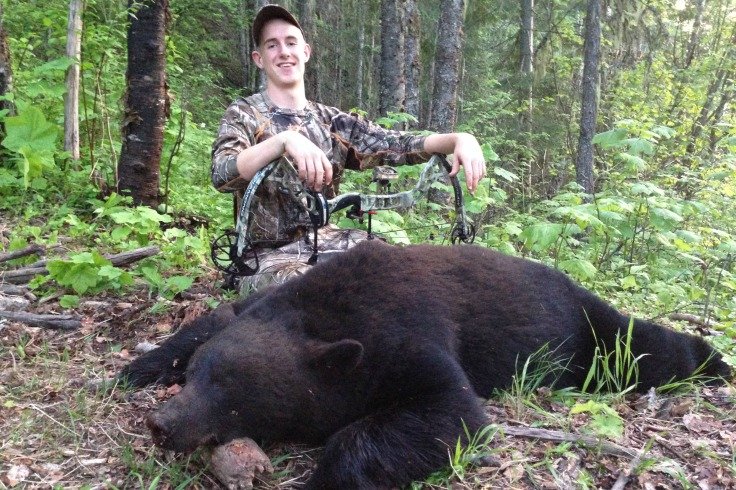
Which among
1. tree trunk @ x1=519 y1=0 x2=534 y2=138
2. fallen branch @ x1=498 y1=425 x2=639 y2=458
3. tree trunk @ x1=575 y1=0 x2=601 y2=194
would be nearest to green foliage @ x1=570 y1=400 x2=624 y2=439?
fallen branch @ x1=498 y1=425 x2=639 y2=458

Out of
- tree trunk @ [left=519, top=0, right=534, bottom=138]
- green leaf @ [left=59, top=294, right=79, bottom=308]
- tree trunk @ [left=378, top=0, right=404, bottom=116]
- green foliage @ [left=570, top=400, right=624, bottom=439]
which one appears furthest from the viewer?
tree trunk @ [left=519, top=0, right=534, bottom=138]

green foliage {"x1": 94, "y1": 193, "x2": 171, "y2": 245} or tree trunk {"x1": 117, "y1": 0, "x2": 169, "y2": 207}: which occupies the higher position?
tree trunk {"x1": 117, "y1": 0, "x2": 169, "y2": 207}

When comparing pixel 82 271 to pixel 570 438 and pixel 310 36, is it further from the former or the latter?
pixel 310 36

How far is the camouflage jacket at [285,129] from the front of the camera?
423cm

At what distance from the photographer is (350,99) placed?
25.8m

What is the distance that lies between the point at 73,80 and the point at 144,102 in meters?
0.96

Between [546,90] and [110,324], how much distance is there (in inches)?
703

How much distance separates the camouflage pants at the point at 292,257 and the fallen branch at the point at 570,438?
1.55 meters

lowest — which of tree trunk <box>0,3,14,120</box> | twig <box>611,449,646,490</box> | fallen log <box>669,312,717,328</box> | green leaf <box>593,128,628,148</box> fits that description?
fallen log <box>669,312,717,328</box>

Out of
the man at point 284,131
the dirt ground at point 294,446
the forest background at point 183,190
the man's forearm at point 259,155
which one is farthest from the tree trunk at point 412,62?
the dirt ground at point 294,446

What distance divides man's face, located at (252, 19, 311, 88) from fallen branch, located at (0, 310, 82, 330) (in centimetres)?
218

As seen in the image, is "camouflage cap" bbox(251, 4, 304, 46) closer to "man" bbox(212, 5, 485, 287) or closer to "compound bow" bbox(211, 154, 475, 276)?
"man" bbox(212, 5, 485, 287)

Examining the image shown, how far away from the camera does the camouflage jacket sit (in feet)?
13.9

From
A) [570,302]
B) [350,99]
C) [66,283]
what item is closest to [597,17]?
[570,302]
